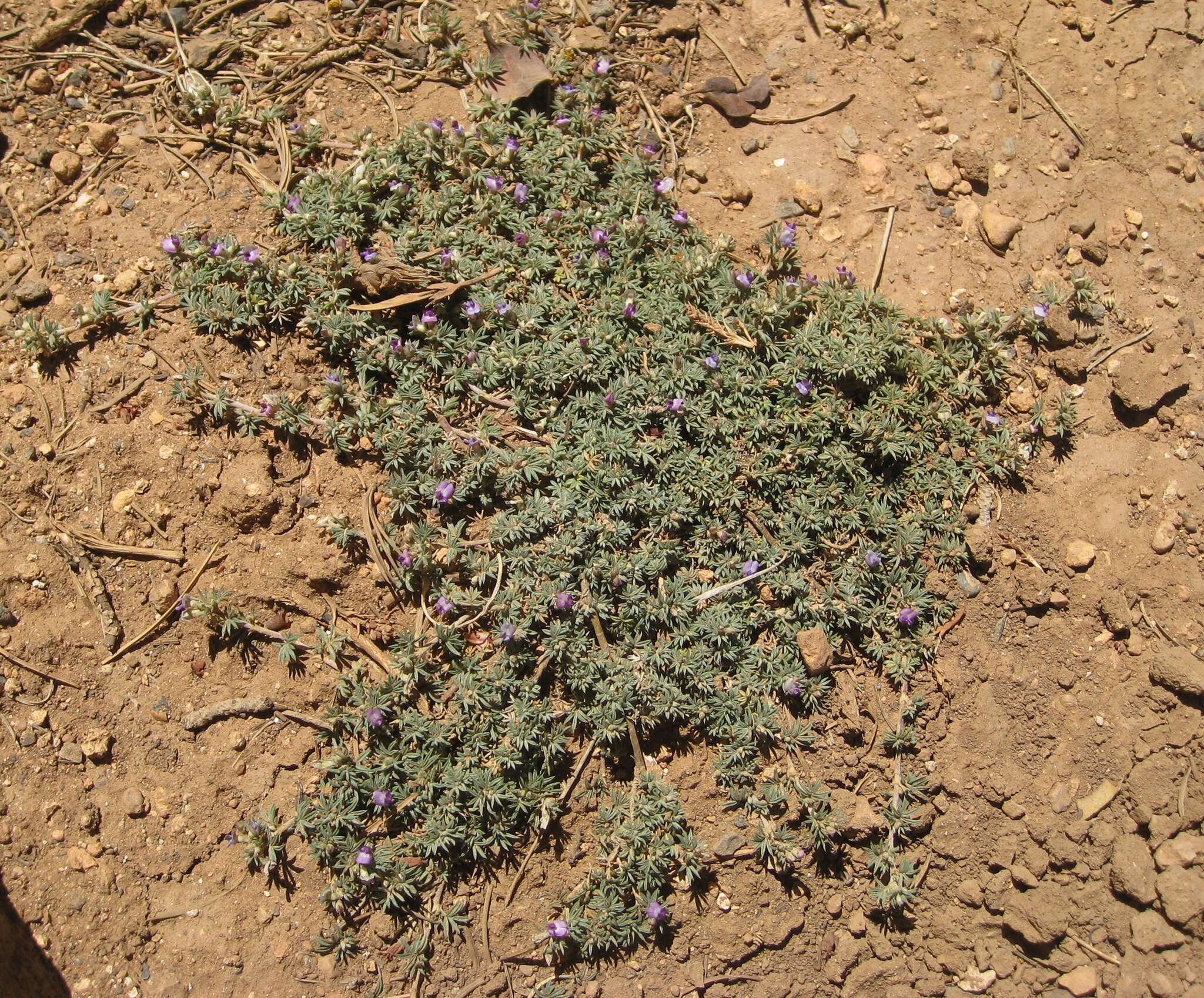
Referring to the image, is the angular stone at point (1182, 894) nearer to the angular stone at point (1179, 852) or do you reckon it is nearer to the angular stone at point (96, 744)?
the angular stone at point (1179, 852)

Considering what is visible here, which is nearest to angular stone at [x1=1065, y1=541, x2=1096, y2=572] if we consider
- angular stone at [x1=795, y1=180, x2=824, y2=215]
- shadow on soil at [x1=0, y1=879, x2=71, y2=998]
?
angular stone at [x1=795, y1=180, x2=824, y2=215]

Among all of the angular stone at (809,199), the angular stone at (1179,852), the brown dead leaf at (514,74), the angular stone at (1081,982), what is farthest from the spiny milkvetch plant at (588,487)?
the angular stone at (1179,852)

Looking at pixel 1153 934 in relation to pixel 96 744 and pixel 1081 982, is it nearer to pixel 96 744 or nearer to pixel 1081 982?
A: pixel 1081 982

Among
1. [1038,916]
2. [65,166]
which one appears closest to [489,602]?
[1038,916]

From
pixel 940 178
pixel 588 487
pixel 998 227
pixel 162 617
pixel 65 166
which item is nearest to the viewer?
pixel 162 617

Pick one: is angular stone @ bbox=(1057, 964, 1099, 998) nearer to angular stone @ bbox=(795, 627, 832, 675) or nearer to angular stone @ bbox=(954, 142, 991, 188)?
angular stone @ bbox=(795, 627, 832, 675)

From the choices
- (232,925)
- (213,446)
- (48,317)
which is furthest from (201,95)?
(232,925)
